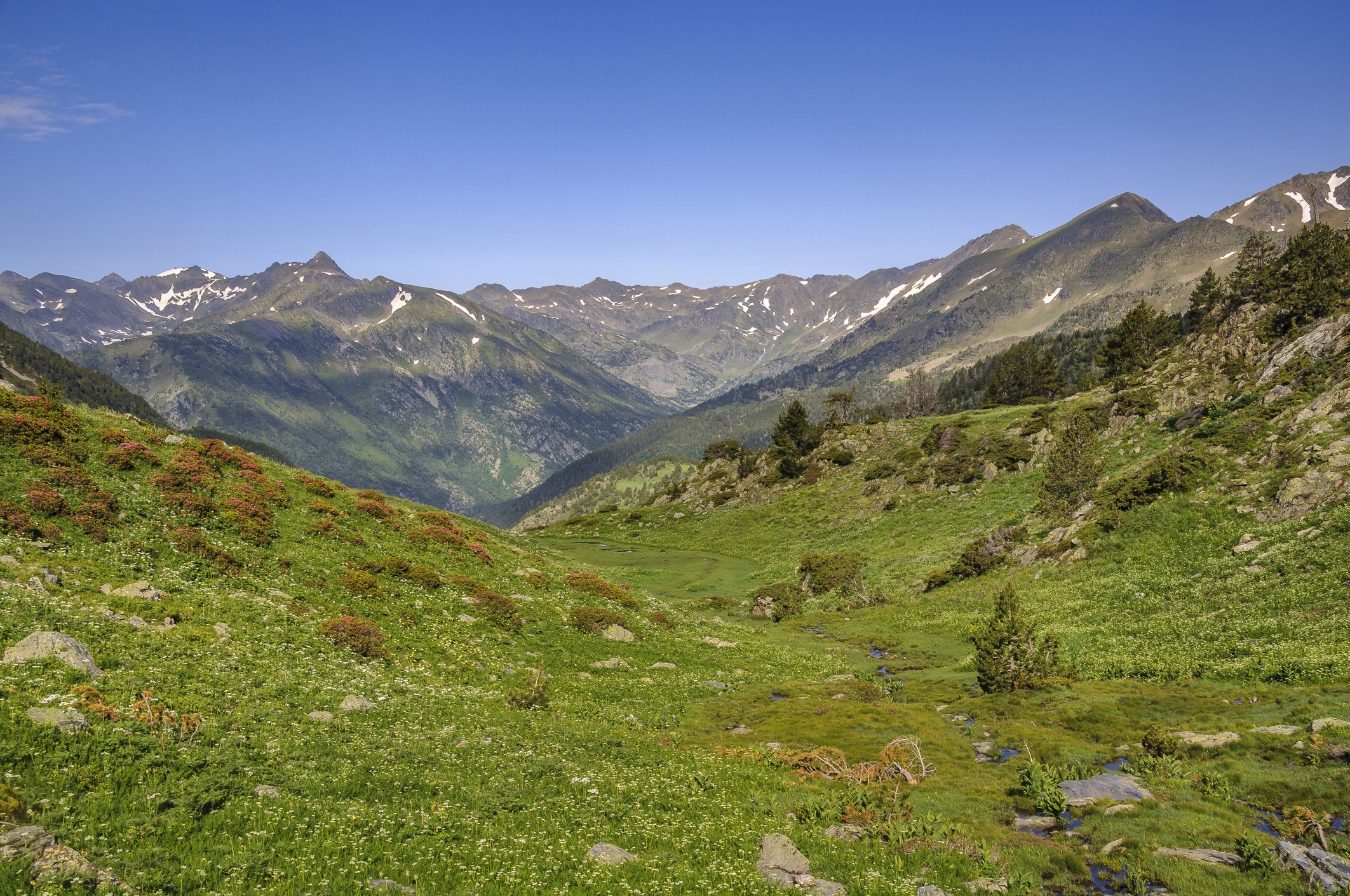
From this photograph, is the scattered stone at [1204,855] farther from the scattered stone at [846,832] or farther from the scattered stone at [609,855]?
the scattered stone at [609,855]

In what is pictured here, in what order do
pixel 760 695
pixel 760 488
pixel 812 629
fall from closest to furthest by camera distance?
pixel 760 695, pixel 812 629, pixel 760 488

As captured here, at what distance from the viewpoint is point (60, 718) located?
13.3 meters

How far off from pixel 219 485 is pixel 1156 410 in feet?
305

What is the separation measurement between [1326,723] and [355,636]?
34.6m

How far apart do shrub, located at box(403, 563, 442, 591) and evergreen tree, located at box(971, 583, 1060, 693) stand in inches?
1149

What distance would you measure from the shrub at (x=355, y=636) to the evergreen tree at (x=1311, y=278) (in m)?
89.2

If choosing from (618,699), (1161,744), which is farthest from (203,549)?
(1161,744)

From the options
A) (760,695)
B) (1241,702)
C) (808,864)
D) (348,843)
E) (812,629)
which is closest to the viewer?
(348,843)

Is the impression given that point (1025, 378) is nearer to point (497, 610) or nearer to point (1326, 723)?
point (1326, 723)

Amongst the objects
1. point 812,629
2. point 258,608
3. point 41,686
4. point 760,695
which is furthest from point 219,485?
point 812,629

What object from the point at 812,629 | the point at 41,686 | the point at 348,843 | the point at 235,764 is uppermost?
the point at 41,686

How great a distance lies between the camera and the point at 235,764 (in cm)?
1427

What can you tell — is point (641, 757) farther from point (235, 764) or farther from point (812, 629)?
point (812, 629)

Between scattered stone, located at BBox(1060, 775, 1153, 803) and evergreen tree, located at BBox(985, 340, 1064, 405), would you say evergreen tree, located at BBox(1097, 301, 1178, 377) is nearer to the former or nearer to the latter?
evergreen tree, located at BBox(985, 340, 1064, 405)
